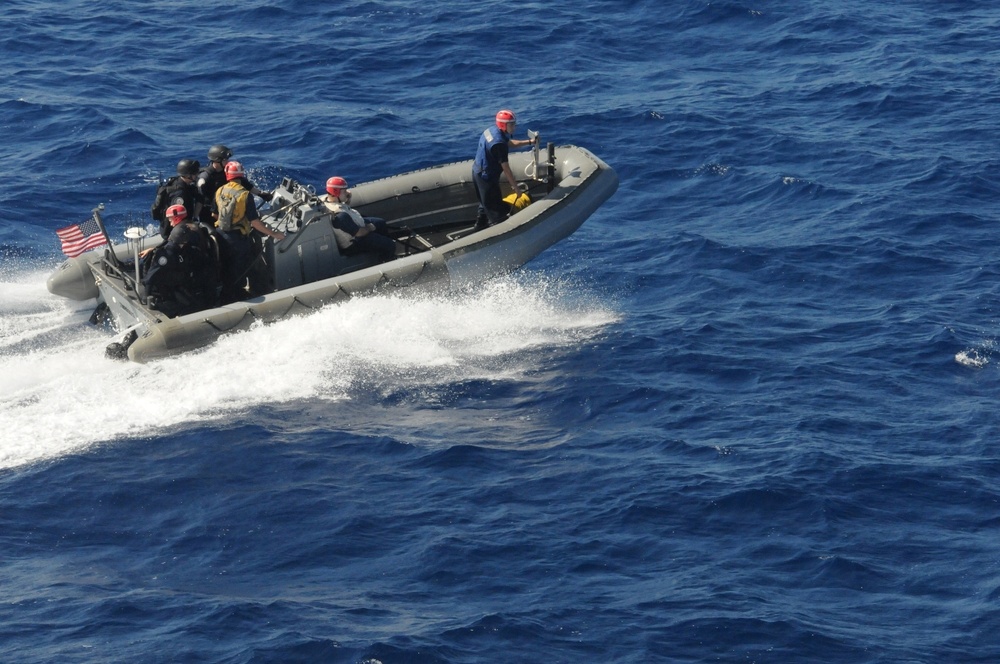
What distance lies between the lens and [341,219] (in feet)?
60.6

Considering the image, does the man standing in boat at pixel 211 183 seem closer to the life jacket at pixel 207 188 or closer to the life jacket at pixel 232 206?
the life jacket at pixel 207 188

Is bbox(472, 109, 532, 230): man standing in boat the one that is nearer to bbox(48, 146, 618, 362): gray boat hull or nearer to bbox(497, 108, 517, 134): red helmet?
bbox(497, 108, 517, 134): red helmet

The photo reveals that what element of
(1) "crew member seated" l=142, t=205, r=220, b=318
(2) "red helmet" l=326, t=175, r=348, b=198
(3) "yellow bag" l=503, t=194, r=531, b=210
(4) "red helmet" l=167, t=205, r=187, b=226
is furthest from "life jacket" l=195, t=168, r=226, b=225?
(3) "yellow bag" l=503, t=194, r=531, b=210

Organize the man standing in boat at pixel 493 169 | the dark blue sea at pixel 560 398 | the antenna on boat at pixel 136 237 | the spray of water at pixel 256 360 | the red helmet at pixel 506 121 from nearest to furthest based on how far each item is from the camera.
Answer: the dark blue sea at pixel 560 398, the spray of water at pixel 256 360, the antenna on boat at pixel 136 237, the red helmet at pixel 506 121, the man standing in boat at pixel 493 169

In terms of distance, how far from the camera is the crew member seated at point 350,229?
1850cm

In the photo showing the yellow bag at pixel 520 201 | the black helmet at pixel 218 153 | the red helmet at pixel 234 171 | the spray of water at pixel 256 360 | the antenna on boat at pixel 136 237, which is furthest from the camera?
the yellow bag at pixel 520 201

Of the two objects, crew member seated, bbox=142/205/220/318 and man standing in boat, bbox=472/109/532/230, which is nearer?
crew member seated, bbox=142/205/220/318

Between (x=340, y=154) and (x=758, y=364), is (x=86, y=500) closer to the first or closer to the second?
(x=758, y=364)

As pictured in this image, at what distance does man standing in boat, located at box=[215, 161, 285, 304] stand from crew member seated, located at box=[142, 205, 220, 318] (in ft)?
0.83

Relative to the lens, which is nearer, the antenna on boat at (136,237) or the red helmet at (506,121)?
the antenna on boat at (136,237)

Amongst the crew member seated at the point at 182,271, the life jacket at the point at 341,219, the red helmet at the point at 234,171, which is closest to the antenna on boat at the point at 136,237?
the crew member seated at the point at 182,271

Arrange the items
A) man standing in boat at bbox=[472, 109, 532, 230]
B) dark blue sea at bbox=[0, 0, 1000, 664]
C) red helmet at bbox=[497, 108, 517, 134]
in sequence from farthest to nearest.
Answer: man standing in boat at bbox=[472, 109, 532, 230] < red helmet at bbox=[497, 108, 517, 134] < dark blue sea at bbox=[0, 0, 1000, 664]

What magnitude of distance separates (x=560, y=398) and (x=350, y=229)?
3.63 meters

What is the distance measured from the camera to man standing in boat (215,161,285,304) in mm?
17703
